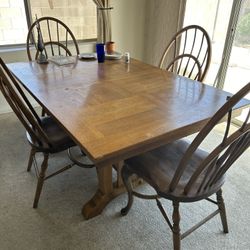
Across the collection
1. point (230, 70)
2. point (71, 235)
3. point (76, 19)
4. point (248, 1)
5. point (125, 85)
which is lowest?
point (71, 235)

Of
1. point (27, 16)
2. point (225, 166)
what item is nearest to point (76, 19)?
point (27, 16)

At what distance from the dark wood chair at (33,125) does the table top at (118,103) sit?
9 centimetres

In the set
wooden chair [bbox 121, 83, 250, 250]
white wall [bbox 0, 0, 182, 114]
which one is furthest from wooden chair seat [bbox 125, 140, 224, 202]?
white wall [bbox 0, 0, 182, 114]

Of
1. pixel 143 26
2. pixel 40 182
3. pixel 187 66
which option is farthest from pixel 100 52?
pixel 143 26

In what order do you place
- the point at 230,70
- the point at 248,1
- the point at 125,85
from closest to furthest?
the point at 125,85 → the point at 248,1 → the point at 230,70

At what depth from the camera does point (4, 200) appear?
5.38 ft

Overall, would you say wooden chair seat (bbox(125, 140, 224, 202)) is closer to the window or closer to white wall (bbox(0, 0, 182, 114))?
white wall (bbox(0, 0, 182, 114))

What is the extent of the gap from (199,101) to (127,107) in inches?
15.4

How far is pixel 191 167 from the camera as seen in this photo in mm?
1245

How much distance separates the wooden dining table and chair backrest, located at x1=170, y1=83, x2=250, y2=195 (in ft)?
0.49

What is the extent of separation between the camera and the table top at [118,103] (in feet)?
3.14

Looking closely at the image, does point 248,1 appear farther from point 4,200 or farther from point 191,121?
point 4,200

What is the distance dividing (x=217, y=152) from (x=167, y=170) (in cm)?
36

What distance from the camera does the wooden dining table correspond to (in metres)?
0.96
